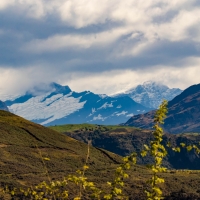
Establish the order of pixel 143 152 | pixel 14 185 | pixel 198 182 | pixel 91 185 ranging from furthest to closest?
pixel 198 182, pixel 14 185, pixel 91 185, pixel 143 152

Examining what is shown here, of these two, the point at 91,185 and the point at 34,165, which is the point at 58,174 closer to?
the point at 34,165

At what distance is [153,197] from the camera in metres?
14.3

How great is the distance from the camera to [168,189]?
520 feet

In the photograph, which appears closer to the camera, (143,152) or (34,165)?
(143,152)

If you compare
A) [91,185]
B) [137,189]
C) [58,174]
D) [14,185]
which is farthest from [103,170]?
[91,185]

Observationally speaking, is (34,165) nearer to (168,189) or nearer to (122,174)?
(168,189)

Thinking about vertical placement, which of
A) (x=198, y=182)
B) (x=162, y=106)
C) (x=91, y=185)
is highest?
(x=162, y=106)

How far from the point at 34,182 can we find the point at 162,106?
14590cm

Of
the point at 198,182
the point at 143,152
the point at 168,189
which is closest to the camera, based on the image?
the point at 143,152

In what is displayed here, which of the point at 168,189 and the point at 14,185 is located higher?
the point at 14,185

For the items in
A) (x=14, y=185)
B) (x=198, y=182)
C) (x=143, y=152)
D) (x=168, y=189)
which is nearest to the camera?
(x=143, y=152)

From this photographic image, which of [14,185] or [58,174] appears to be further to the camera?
[58,174]

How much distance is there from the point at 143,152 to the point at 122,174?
103cm

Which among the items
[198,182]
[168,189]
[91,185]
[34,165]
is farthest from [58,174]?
[91,185]
